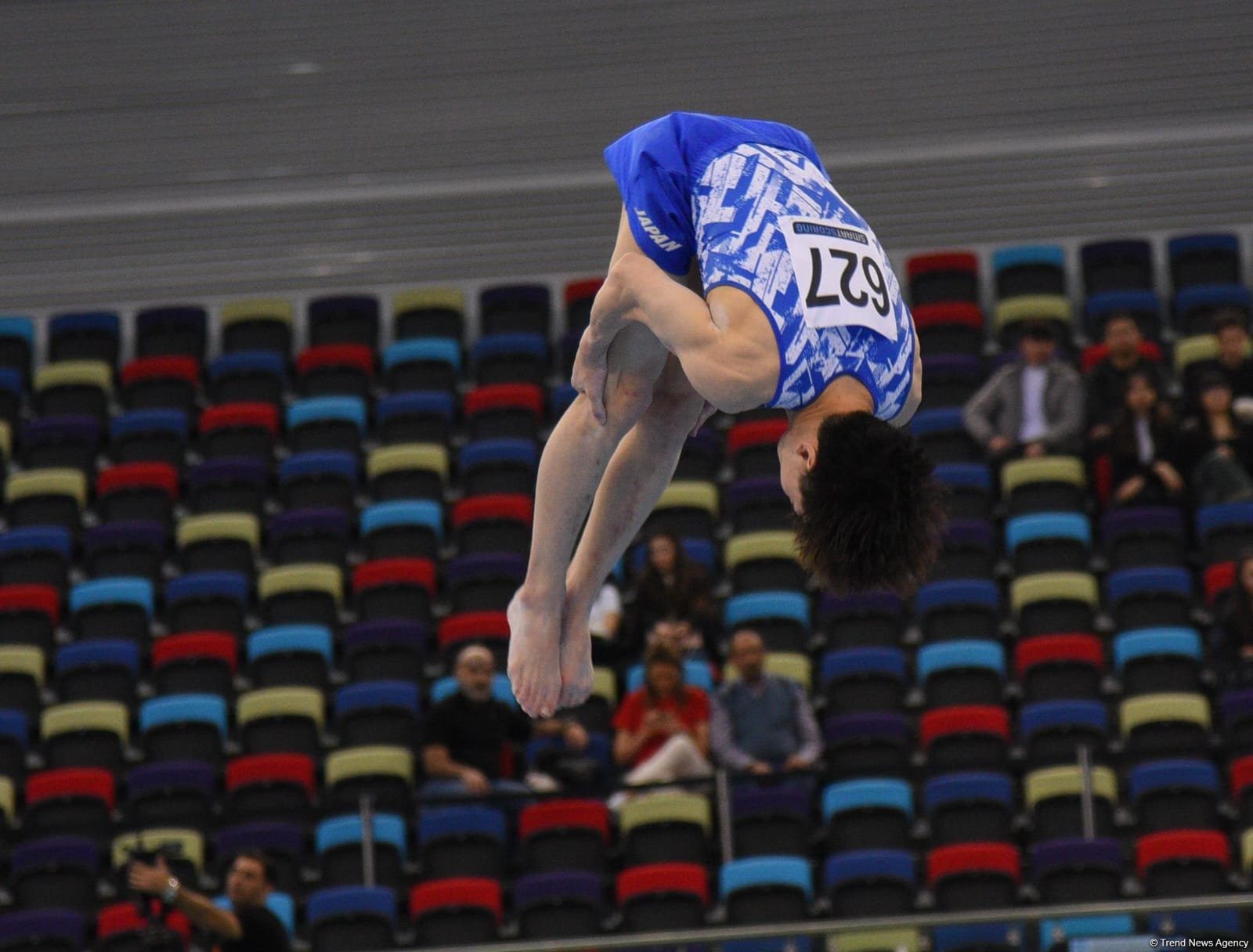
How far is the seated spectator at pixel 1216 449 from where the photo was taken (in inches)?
435

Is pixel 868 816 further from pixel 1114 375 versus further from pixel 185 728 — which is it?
pixel 185 728

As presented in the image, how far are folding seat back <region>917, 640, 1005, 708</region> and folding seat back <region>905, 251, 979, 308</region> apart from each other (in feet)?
12.8

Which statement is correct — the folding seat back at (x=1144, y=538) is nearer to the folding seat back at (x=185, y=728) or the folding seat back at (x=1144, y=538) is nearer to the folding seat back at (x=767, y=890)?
the folding seat back at (x=767, y=890)

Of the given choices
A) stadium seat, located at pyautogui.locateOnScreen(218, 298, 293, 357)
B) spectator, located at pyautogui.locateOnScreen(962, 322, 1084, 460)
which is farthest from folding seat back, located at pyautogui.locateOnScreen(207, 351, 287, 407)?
spectator, located at pyautogui.locateOnScreen(962, 322, 1084, 460)

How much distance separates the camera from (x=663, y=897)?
8992 millimetres

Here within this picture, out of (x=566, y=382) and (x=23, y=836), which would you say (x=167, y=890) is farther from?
(x=566, y=382)

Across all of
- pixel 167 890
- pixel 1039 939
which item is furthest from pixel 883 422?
pixel 167 890

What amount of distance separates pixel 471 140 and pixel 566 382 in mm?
2924

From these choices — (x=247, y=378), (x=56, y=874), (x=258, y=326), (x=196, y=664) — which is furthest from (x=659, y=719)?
(x=258, y=326)

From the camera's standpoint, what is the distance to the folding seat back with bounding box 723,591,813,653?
10680 mm

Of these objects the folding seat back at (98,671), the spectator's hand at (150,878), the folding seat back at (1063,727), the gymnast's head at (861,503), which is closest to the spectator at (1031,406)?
the folding seat back at (1063,727)

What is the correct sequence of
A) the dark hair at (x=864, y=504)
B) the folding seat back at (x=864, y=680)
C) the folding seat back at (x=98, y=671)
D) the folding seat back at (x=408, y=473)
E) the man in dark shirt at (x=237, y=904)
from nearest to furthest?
the dark hair at (x=864, y=504), the man in dark shirt at (x=237, y=904), the folding seat back at (x=864, y=680), the folding seat back at (x=98, y=671), the folding seat back at (x=408, y=473)

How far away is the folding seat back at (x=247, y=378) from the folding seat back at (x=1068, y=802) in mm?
6224

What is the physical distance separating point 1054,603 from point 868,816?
1.90 meters
